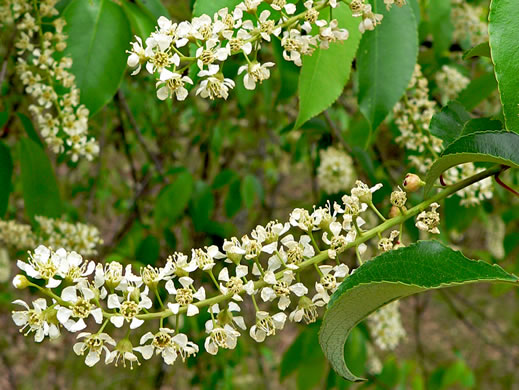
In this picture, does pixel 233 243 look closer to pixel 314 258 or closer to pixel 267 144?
pixel 314 258

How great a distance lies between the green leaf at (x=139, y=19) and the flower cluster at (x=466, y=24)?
1.12m

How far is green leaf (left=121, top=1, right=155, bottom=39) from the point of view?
3.90 feet

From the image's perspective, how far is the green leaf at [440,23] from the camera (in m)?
1.59

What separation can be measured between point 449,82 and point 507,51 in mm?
1037

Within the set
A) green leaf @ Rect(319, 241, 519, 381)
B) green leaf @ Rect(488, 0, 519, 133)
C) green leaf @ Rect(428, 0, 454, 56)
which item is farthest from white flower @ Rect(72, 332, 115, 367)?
green leaf @ Rect(428, 0, 454, 56)

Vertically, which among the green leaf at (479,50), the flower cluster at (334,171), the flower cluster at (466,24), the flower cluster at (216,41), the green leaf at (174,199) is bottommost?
the green leaf at (174,199)

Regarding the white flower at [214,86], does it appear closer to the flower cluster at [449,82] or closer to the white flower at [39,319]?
the white flower at [39,319]

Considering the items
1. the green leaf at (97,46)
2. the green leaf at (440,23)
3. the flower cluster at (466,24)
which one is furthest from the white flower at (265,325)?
the flower cluster at (466,24)

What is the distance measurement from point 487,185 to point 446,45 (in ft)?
1.62

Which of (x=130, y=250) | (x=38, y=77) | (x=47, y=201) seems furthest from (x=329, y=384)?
(x=38, y=77)

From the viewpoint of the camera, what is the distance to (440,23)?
5.33 ft

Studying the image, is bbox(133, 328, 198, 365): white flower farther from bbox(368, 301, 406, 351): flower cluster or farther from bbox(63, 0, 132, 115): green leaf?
bbox(368, 301, 406, 351): flower cluster

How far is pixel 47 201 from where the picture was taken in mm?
1436

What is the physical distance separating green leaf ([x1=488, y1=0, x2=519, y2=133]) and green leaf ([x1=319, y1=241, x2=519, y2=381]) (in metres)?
0.17
